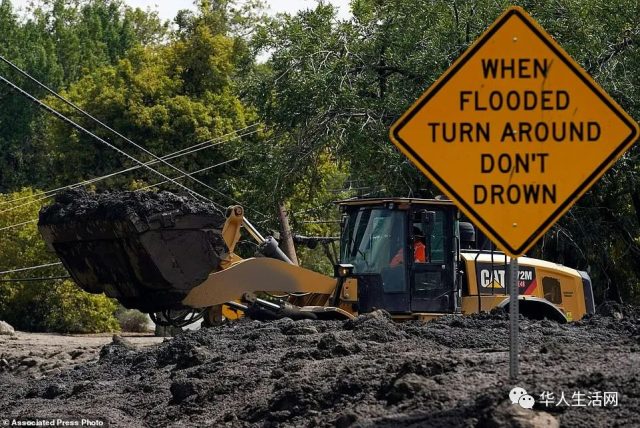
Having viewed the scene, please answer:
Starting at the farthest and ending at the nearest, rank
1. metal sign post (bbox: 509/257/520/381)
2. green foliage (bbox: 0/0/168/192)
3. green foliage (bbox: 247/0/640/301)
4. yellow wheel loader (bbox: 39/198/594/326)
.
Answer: green foliage (bbox: 0/0/168/192) → green foliage (bbox: 247/0/640/301) → yellow wheel loader (bbox: 39/198/594/326) → metal sign post (bbox: 509/257/520/381)

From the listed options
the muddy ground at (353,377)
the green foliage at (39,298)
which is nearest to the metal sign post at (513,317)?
the muddy ground at (353,377)

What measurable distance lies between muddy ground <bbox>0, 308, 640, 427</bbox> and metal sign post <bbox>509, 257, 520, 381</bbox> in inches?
4.8

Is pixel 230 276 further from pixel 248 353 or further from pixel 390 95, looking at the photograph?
pixel 390 95

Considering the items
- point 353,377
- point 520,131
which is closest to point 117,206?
point 353,377

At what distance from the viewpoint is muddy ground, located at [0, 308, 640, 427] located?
337 inches

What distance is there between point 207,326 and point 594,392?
33.4ft

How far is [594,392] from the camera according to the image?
8.41 meters

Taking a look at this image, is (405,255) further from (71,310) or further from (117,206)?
(71,310)

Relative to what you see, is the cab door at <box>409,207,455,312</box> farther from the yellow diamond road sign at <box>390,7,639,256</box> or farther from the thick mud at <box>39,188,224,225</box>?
the yellow diamond road sign at <box>390,7,639,256</box>

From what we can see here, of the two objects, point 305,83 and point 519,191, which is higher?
point 305,83

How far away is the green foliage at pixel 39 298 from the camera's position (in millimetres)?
37219

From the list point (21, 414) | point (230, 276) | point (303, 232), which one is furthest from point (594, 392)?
point (303, 232)

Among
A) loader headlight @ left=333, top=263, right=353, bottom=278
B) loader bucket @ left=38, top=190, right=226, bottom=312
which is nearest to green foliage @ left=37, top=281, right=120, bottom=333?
loader bucket @ left=38, top=190, right=226, bottom=312

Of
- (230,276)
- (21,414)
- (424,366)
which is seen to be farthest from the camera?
(230,276)
